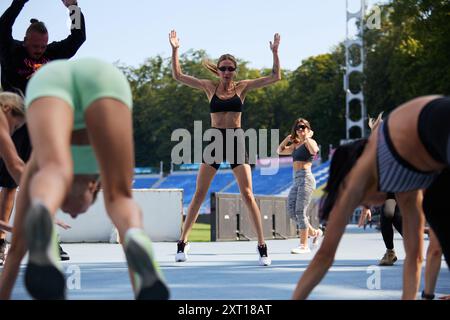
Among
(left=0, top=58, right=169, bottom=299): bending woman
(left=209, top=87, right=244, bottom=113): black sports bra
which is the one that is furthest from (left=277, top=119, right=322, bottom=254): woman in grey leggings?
(left=0, top=58, right=169, bottom=299): bending woman

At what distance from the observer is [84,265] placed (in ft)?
31.7

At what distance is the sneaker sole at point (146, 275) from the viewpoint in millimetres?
3121

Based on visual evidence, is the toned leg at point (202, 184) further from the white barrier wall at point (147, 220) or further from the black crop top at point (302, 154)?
the white barrier wall at point (147, 220)

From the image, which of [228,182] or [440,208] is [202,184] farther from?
[228,182]

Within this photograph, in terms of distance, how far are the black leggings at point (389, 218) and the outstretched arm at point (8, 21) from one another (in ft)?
14.6

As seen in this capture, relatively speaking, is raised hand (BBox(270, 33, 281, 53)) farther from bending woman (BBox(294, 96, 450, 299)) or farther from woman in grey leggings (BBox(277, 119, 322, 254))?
bending woman (BBox(294, 96, 450, 299))

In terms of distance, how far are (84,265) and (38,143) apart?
21.6 ft

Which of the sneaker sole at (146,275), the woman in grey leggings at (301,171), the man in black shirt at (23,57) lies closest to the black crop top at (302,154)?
the woman in grey leggings at (301,171)

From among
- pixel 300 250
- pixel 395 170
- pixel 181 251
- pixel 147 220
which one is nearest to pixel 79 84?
pixel 395 170

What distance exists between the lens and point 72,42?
8.16 m

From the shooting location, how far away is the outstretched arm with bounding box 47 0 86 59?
7747mm

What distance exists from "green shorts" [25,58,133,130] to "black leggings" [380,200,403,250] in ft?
21.0

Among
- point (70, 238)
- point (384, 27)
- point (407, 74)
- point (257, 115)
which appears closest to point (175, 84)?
point (257, 115)

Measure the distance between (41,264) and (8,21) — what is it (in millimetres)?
5270
